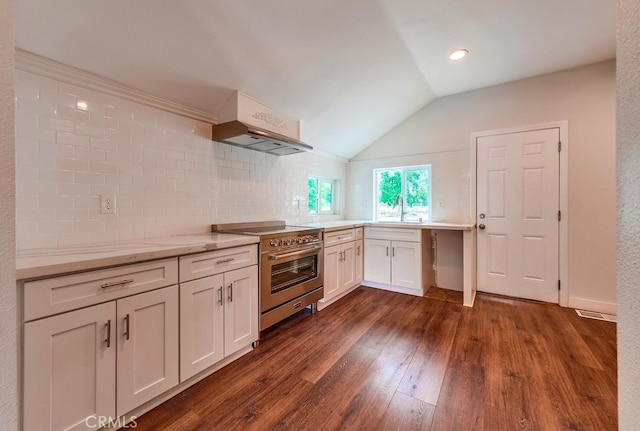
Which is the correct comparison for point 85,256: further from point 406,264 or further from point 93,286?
point 406,264

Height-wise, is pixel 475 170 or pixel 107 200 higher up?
pixel 475 170

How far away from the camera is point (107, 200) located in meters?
1.77

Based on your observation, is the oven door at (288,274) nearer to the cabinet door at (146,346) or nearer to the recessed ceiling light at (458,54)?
the cabinet door at (146,346)

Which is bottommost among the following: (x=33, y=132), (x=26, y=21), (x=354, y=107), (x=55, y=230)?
(x=55, y=230)

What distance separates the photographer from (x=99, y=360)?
1252mm

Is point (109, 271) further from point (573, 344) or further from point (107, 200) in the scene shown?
point (573, 344)

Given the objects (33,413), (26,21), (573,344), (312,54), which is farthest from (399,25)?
(33,413)

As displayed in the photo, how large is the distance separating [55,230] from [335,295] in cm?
249

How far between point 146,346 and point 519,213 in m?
3.89

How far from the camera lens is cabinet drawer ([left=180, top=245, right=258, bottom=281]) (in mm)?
1617

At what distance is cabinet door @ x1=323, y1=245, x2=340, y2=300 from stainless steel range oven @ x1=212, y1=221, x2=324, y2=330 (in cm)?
11

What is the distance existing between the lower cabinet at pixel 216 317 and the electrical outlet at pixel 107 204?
77cm

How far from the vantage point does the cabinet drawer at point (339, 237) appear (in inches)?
116

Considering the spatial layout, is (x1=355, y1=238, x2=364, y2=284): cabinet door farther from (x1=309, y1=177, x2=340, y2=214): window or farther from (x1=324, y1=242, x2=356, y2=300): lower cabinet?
(x1=309, y1=177, x2=340, y2=214): window
